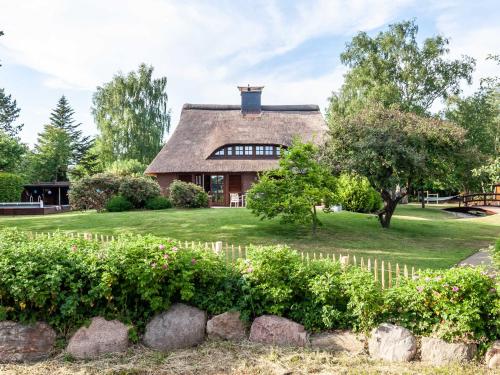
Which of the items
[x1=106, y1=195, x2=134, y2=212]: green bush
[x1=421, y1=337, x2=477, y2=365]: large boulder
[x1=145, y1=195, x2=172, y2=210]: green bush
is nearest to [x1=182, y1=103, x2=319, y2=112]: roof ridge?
[x1=145, y1=195, x2=172, y2=210]: green bush

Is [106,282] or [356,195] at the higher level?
[356,195]

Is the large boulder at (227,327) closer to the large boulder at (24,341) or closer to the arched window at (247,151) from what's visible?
the large boulder at (24,341)

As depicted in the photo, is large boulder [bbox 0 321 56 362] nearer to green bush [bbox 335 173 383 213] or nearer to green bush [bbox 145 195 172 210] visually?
green bush [bbox 145 195 172 210]

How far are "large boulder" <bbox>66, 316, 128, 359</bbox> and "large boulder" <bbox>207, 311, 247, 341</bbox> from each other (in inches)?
52.5

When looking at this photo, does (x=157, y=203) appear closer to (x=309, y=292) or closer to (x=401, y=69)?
(x=309, y=292)

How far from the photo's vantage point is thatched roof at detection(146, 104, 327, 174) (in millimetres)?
31297

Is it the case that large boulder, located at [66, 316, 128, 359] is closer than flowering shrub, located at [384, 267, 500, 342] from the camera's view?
No

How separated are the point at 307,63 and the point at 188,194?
32.3 feet

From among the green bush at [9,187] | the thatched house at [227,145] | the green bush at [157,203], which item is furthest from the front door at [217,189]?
the green bush at [9,187]

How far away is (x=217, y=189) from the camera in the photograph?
106 ft

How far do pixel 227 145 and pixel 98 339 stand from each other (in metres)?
26.7

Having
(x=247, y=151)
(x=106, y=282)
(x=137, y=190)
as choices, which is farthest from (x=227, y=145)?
(x=106, y=282)

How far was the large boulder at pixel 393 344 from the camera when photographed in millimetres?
5852

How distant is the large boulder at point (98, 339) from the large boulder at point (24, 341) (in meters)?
0.36
